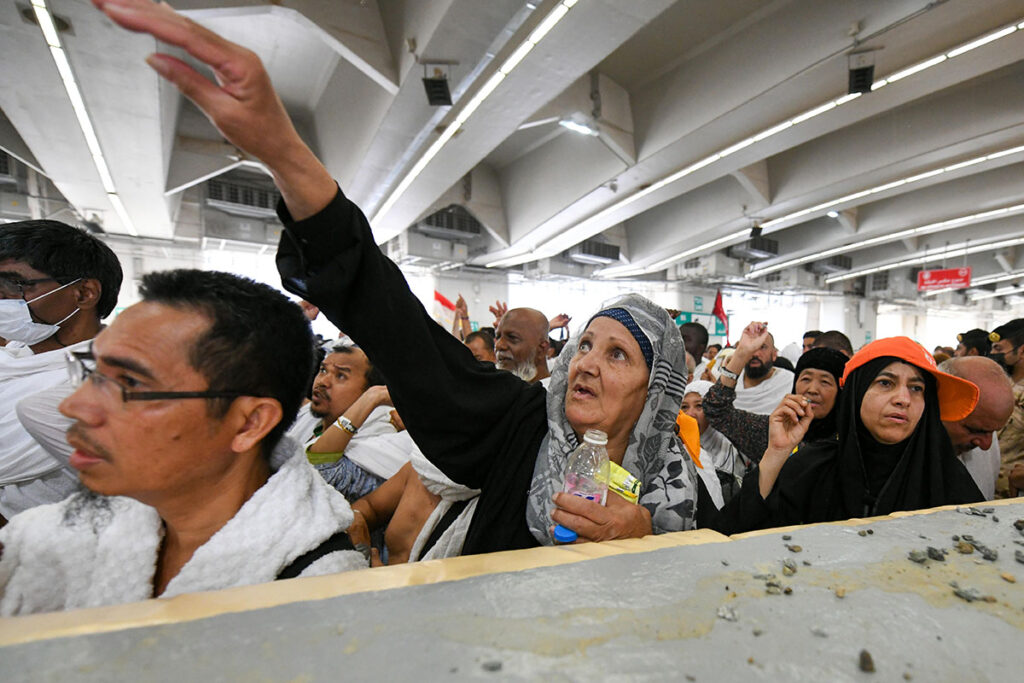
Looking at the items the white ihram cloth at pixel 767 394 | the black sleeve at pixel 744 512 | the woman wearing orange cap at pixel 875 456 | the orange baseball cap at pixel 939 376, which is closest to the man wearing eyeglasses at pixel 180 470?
the black sleeve at pixel 744 512

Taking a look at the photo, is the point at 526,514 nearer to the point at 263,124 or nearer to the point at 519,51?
the point at 263,124

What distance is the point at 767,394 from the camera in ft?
12.6

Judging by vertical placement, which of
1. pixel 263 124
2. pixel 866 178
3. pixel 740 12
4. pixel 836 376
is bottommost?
pixel 836 376

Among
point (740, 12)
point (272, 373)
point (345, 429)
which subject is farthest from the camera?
point (740, 12)

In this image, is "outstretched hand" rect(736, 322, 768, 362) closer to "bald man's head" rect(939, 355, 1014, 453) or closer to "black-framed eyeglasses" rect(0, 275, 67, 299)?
"bald man's head" rect(939, 355, 1014, 453)

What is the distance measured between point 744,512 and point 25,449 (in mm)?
2445

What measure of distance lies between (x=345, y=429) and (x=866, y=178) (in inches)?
340

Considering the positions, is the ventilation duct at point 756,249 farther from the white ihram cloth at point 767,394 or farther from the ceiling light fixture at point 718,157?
the white ihram cloth at point 767,394

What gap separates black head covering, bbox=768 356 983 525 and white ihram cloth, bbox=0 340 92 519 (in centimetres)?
246

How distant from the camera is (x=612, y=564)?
83cm

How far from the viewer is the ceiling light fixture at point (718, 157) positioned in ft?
15.1

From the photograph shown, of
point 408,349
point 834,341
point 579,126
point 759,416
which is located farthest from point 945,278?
point 408,349

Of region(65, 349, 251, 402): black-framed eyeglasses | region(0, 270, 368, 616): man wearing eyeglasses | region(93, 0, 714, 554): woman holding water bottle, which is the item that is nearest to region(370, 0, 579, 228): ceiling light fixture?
region(93, 0, 714, 554): woman holding water bottle

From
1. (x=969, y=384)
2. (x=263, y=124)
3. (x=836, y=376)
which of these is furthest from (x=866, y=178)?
(x=263, y=124)
